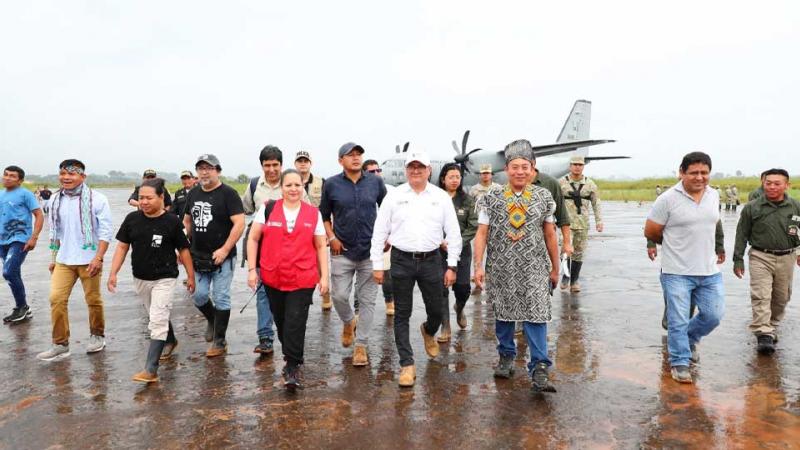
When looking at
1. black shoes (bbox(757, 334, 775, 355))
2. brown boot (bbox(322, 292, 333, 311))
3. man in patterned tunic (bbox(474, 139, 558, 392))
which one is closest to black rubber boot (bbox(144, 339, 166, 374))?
brown boot (bbox(322, 292, 333, 311))

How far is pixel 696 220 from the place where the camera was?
4.39 meters

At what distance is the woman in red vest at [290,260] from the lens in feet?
13.5

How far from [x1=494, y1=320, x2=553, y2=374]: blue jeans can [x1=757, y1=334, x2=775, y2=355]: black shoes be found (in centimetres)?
231

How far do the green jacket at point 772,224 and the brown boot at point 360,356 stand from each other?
3.94 m

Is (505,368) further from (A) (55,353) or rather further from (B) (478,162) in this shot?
(B) (478,162)

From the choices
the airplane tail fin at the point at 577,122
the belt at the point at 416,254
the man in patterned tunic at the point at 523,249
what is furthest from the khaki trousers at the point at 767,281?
the airplane tail fin at the point at 577,122

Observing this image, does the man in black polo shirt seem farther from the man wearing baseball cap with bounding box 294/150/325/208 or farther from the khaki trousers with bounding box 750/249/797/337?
the khaki trousers with bounding box 750/249/797/337

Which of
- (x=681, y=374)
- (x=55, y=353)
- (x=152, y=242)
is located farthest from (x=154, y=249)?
(x=681, y=374)

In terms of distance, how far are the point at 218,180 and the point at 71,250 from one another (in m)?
1.57

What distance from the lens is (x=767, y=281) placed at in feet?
17.0

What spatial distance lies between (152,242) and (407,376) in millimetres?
2480

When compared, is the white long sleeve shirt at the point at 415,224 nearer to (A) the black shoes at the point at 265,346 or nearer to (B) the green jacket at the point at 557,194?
(B) the green jacket at the point at 557,194

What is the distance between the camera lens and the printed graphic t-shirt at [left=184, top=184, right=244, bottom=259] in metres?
4.98

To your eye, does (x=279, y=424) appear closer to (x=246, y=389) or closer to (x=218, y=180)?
(x=246, y=389)
